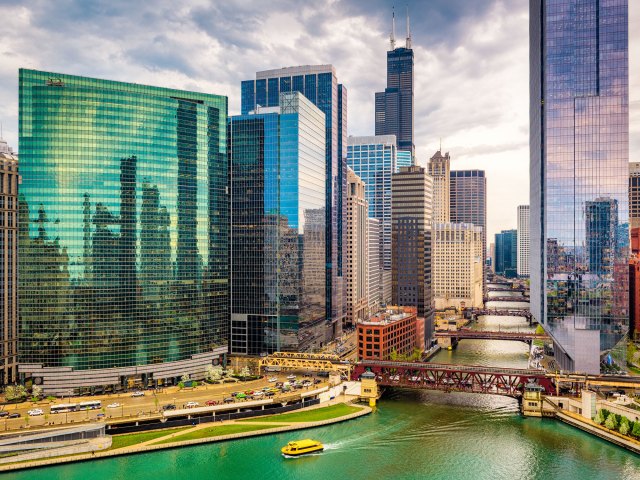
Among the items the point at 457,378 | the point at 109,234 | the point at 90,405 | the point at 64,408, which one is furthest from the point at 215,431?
the point at 457,378

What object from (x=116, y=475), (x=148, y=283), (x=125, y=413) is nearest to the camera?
(x=116, y=475)

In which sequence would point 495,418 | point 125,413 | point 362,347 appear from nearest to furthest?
point 125,413 → point 495,418 → point 362,347

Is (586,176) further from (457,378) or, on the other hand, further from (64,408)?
(64,408)

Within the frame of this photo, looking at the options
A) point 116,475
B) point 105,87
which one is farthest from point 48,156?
point 116,475

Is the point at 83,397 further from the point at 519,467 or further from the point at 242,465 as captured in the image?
the point at 519,467

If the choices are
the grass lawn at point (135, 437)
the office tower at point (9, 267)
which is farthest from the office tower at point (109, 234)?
the grass lawn at point (135, 437)

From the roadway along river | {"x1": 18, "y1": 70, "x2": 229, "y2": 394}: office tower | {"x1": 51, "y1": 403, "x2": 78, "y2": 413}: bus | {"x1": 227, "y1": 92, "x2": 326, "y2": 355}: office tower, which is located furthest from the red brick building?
{"x1": 51, "y1": 403, "x2": 78, "y2": 413}: bus

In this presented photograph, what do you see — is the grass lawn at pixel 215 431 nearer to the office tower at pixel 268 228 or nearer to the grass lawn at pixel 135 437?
the grass lawn at pixel 135 437
